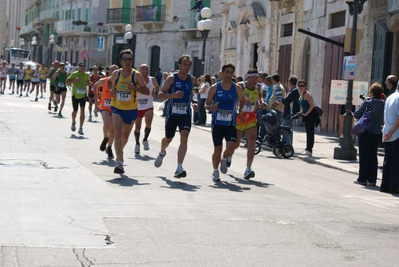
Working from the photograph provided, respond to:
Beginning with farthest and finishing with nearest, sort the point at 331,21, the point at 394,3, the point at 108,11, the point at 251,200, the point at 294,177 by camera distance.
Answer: the point at 108,11 → the point at 331,21 → the point at 394,3 → the point at 294,177 → the point at 251,200

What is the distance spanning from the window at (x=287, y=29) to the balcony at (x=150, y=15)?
77.5 feet

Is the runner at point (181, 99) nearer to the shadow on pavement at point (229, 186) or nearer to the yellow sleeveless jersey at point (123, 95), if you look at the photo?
the yellow sleeveless jersey at point (123, 95)

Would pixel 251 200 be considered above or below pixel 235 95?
below

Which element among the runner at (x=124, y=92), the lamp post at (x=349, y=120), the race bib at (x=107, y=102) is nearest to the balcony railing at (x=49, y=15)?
the lamp post at (x=349, y=120)

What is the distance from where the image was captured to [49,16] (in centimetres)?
8556

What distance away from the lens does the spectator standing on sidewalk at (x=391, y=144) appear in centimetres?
1324

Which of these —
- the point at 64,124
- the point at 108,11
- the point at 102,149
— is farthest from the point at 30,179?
the point at 108,11

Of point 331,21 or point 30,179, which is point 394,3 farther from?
point 30,179

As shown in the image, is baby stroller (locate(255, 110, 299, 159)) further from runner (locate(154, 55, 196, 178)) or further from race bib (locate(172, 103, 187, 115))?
race bib (locate(172, 103, 187, 115))

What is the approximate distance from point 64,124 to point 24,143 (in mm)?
6439

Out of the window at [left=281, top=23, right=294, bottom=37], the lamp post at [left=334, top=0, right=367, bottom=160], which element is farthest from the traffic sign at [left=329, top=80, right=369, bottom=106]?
the window at [left=281, top=23, right=294, bottom=37]

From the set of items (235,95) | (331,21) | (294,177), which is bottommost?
(294,177)

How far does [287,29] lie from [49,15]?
56.1 m

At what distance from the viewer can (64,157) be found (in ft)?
49.5
